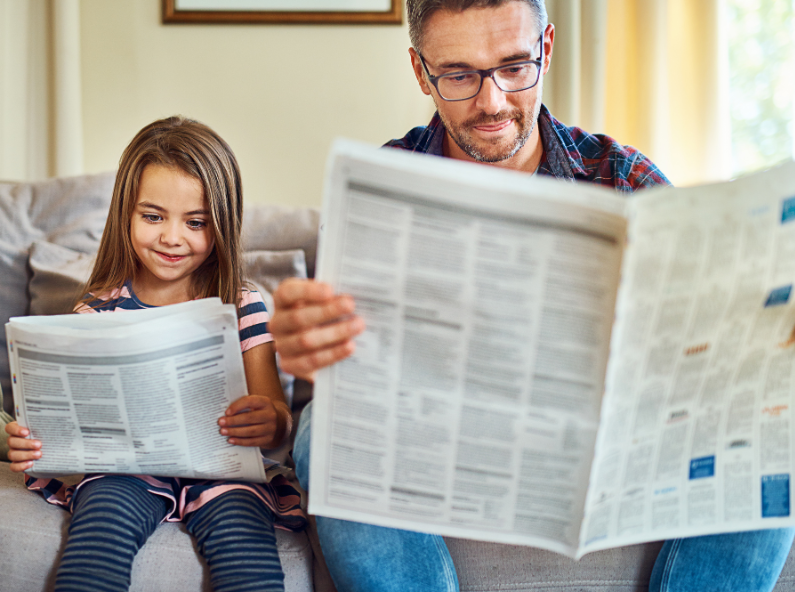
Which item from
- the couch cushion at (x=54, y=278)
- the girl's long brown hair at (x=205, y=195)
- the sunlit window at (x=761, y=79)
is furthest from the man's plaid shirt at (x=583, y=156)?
the sunlit window at (x=761, y=79)

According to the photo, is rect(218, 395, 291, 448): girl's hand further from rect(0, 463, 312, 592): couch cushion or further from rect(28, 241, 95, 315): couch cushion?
rect(28, 241, 95, 315): couch cushion

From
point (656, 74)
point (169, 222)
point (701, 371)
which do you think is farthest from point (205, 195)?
point (656, 74)

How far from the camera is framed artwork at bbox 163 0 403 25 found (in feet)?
6.02

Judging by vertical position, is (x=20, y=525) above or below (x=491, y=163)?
below

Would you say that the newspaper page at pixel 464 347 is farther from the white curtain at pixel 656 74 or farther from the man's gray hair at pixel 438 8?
the white curtain at pixel 656 74

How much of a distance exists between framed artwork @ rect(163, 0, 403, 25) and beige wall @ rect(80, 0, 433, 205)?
0.10ft

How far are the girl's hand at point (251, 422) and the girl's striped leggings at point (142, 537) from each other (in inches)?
3.0

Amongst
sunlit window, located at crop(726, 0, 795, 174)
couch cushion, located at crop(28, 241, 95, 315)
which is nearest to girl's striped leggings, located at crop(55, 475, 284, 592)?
couch cushion, located at crop(28, 241, 95, 315)

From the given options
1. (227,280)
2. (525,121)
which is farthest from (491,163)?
(227,280)

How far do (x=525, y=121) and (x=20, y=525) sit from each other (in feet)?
3.11

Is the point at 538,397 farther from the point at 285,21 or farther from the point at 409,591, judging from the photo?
the point at 285,21

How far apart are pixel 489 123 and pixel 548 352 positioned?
0.56 meters

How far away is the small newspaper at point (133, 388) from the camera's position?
0.79 metres

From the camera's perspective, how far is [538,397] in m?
0.59
